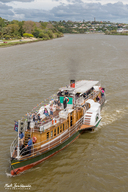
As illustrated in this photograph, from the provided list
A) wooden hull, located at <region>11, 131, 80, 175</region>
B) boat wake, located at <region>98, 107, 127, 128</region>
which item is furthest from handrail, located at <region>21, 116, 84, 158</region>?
boat wake, located at <region>98, 107, 127, 128</region>

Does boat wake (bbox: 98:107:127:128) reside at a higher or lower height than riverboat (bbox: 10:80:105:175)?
lower

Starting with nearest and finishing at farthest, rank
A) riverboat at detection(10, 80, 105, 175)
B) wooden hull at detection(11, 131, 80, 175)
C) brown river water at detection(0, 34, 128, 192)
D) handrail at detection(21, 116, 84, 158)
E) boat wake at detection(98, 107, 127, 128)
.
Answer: brown river water at detection(0, 34, 128, 192), wooden hull at detection(11, 131, 80, 175), riverboat at detection(10, 80, 105, 175), handrail at detection(21, 116, 84, 158), boat wake at detection(98, 107, 127, 128)

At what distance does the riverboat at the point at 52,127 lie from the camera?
16391 millimetres

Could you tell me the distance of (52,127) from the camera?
18.3 m

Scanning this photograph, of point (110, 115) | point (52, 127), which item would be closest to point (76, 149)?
point (52, 127)

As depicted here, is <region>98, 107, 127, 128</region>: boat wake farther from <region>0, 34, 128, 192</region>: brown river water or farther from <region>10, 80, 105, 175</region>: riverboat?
<region>10, 80, 105, 175</region>: riverboat

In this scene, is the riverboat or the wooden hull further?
the riverboat

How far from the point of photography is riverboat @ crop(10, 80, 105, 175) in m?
16.4

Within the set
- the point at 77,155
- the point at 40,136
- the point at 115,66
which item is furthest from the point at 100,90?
the point at 115,66

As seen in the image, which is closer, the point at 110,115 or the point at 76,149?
the point at 76,149

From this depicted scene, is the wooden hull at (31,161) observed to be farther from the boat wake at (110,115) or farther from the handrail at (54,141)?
the boat wake at (110,115)

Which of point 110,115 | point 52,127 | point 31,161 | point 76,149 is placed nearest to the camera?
point 31,161

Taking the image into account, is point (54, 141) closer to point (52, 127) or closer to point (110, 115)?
point (52, 127)

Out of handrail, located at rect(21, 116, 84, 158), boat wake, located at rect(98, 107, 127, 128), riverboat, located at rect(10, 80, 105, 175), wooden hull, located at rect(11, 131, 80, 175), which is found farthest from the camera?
boat wake, located at rect(98, 107, 127, 128)
